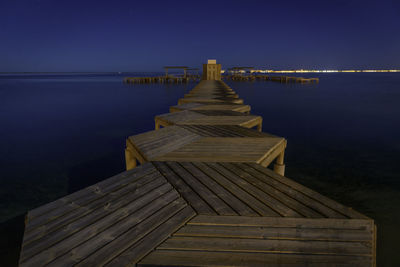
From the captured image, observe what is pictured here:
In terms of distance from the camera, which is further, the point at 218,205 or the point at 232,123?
the point at 232,123

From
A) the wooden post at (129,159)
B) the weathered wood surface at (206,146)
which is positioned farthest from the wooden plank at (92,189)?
the wooden post at (129,159)

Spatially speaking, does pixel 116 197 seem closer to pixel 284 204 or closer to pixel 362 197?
pixel 284 204

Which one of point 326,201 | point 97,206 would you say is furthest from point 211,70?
point 97,206

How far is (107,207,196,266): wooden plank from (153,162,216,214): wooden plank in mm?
140

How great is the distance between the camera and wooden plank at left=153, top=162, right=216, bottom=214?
9.80 ft

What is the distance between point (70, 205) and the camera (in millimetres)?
2986

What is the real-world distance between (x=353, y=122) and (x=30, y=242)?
18580 mm

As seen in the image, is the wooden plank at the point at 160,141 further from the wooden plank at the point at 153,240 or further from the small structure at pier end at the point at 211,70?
the small structure at pier end at the point at 211,70

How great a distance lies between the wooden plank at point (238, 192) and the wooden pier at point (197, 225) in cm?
1

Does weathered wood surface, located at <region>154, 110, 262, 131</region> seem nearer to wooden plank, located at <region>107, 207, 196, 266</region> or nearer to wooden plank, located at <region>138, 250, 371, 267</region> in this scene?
wooden plank, located at <region>107, 207, 196, 266</region>

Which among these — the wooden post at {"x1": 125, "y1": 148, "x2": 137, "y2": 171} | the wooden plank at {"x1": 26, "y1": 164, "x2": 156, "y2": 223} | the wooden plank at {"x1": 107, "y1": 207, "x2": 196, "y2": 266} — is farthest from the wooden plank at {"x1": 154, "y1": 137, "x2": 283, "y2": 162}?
the wooden plank at {"x1": 107, "y1": 207, "x2": 196, "y2": 266}

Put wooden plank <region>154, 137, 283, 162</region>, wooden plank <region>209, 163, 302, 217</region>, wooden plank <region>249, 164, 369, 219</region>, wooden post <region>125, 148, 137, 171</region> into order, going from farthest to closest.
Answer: wooden post <region>125, 148, 137, 171</region>
wooden plank <region>154, 137, 283, 162</region>
wooden plank <region>209, 163, 302, 217</region>
wooden plank <region>249, 164, 369, 219</region>

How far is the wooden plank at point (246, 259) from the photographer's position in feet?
7.16

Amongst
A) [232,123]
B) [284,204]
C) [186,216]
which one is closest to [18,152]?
[232,123]
